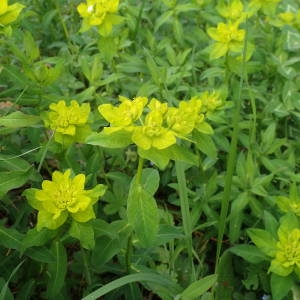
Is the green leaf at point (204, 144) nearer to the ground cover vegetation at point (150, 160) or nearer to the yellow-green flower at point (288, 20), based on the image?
the ground cover vegetation at point (150, 160)

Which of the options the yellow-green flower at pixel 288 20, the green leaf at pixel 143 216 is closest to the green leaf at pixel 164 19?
the yellow-green flower at pixel 288 20

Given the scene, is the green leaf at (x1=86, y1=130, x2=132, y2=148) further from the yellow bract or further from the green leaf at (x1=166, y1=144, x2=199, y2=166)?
the yellow bract

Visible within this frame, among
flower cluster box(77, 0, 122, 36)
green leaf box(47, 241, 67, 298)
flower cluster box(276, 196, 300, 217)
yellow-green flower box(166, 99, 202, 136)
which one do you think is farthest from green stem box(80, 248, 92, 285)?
flower cluster box(77, 0, 122, 36)

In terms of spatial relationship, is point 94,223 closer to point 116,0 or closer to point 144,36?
point 116,0

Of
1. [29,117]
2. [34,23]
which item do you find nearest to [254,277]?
[29,117]

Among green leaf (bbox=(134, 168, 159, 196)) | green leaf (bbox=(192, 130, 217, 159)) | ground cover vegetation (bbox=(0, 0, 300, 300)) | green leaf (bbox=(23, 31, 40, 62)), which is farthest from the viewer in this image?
green leaf (bbox=(23, 31, 40, 62))
